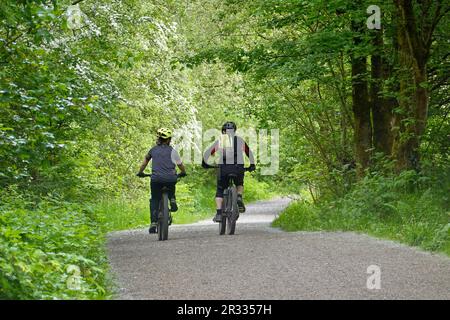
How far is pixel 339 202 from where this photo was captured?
61.4 ft

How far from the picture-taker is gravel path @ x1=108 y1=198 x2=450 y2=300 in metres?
7.94

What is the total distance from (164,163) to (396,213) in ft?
13.4

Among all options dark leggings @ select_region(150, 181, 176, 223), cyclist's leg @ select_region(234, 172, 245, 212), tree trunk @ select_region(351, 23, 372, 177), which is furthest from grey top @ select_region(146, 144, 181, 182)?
tree trunk @ select_region(351, 23, 372, 177)

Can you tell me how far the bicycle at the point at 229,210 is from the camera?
50.4 ft

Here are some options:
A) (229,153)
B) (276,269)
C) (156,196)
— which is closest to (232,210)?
(229,153)

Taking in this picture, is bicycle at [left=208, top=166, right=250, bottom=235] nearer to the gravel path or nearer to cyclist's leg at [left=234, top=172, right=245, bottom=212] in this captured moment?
cyclist's leg at [left=234, top=172, right=245, bottom=212]

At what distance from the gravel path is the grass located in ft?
1.40

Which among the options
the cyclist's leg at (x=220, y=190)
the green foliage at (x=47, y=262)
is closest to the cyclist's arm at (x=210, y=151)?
the cyclist's leg at (x=220, y=190)

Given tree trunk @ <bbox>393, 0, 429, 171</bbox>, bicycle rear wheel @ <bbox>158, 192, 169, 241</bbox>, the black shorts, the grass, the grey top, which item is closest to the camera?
the grass

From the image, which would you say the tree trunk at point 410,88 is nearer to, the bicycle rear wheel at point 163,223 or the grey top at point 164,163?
the grey top at point 164,163

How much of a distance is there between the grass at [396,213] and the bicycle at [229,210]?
1972 millimetres

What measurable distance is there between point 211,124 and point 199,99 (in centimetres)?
549

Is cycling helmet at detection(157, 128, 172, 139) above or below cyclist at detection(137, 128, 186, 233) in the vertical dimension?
above

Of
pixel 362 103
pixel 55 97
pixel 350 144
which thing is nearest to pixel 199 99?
pixel 350 144
